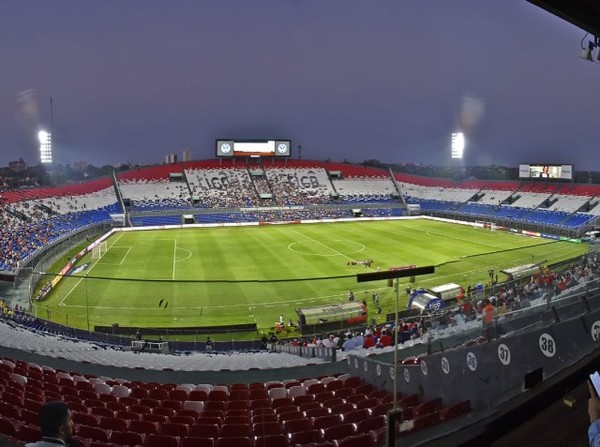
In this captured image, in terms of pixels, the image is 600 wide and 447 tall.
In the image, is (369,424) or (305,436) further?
(369,424)

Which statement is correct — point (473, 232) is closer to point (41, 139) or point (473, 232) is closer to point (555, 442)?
point (555, 442)

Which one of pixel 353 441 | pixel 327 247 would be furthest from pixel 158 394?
pixel 327 247

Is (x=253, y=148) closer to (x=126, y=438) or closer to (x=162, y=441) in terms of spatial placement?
(x=126, y=438)

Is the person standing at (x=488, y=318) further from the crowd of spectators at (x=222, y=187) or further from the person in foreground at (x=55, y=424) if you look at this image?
the crowd of spectators at (x=222, y=187)

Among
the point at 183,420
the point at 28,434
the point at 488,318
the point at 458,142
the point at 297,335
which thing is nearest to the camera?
the point at 28,434

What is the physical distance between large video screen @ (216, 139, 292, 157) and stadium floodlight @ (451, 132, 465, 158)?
34.5m

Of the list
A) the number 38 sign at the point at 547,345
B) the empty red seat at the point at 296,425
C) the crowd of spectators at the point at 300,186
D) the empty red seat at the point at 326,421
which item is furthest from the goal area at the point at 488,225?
the empty red seat at the point at 296,425

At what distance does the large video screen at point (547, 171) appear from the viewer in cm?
6975

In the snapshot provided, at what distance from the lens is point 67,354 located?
592 inches

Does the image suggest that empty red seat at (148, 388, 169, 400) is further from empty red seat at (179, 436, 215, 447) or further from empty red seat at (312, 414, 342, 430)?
empty red seat at (312, 414, 342, 430)

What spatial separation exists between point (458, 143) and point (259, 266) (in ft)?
237

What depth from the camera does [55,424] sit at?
323 cm

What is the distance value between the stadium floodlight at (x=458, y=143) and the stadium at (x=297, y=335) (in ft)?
144

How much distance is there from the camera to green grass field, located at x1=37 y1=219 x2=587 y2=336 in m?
17.2
